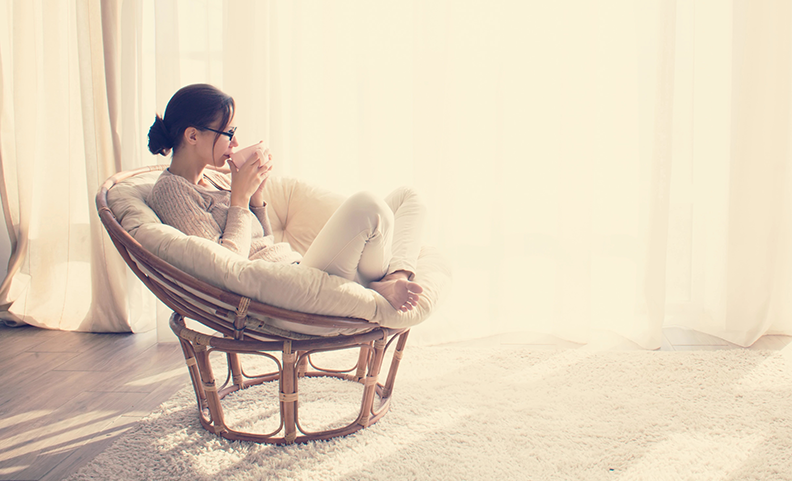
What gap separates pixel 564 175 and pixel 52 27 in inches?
91.2

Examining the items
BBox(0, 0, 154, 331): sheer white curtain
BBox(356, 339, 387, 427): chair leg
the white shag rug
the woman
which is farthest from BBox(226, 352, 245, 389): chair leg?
BBox(0, 0, 154, 331): sheer white curtain

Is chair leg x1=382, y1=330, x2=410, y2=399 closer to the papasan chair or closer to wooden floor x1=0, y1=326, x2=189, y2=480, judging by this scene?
A: the papasan chair

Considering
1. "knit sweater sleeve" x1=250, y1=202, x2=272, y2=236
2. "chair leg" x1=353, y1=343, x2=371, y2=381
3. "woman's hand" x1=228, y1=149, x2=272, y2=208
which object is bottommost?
"chair leg" x1=353, y1=343, x2=371, y2=381

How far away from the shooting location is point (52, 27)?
7.62 feet

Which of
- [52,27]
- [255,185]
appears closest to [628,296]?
[255,185]

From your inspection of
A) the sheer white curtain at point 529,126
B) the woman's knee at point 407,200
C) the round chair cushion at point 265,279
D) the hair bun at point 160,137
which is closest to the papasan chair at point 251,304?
the round chair cushion at point 265,279

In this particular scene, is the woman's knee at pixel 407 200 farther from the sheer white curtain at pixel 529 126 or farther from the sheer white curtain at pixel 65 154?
the sheer white curtain at pixel 65 154

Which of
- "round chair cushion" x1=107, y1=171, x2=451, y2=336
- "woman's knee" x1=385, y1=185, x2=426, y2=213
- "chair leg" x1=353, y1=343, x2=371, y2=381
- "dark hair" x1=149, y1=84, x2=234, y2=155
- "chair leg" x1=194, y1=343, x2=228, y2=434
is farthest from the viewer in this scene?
"chair leg" x1=353, y1=343, x2=371, y2=381

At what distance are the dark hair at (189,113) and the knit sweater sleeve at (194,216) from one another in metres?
0.13

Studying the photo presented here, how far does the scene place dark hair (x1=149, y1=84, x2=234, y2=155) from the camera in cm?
146

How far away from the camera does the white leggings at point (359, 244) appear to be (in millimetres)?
1259

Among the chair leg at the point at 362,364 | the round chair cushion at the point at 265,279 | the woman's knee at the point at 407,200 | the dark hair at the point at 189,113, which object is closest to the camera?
the round chair cushion at the point at 265,279

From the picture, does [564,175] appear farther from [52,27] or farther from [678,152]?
[52,27]

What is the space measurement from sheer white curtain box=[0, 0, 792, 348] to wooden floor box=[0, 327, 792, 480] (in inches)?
5.2
